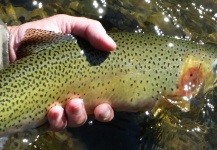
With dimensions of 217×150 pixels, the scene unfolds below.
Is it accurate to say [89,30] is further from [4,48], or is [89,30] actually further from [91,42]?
[4,48]

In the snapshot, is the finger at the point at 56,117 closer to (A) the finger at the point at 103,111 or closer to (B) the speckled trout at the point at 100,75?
(B) the speckled trout at the point at 100,75

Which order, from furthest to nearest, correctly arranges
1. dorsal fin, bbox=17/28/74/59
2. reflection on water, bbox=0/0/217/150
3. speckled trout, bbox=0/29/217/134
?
reflection on water, bbox=0/0/217/150, dorsal fin, bbox=17/28/74/59, speckled trout, bbox=0/29/217/134

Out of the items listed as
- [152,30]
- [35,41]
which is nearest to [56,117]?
[35,41]

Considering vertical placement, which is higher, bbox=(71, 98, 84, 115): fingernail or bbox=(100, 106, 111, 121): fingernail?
bbox=(71, 98, 84, 115): fingernail

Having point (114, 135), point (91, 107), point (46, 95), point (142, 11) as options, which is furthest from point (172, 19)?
point (46, 95)

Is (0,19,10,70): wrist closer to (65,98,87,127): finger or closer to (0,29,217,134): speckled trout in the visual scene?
(0,29,217,134): speckled trout

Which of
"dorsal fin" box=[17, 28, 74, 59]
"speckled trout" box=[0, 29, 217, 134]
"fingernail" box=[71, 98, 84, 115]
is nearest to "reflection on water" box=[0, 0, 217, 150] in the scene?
"speckled trout" box=[0, 29, 217, 134]
